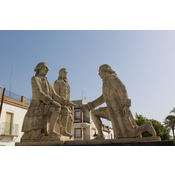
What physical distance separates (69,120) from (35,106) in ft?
5.18

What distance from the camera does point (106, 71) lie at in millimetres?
6281

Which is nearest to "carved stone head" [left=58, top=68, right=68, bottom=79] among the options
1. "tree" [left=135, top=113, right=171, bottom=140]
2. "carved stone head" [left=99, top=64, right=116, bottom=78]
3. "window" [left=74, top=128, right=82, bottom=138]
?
"carved stone head" [left=99, top=64, right=116, bottom=78]

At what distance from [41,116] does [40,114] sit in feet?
0.25

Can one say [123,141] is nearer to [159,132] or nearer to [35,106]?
[35,106]

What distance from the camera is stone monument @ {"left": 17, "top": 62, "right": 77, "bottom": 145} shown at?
19.6ft

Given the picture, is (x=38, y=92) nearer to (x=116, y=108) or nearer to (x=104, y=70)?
(x=104, y=70)

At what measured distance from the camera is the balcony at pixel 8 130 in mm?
18828

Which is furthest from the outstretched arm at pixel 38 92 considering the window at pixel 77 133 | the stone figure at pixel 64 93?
the window at pixel 77 133

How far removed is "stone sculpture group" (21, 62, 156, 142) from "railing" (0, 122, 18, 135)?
1439cm

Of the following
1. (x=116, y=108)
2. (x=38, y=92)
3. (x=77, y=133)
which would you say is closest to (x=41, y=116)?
(x=38, y=92)

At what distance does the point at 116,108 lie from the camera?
18.6ft

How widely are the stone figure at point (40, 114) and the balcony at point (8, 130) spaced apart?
14477 millimetres

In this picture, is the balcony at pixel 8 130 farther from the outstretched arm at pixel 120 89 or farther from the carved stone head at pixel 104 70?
the outstretched arm at pixel 120 89

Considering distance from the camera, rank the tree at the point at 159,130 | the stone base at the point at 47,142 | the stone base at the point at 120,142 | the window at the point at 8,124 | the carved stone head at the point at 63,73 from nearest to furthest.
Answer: the stone base at the point at 120,142 → the stone base at the point at 47,142 → the carved stone head at the point at 63,73 → the window at the point at 8,124 → the tree at the point at 159,130
